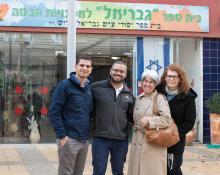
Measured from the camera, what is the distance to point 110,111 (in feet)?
18.4

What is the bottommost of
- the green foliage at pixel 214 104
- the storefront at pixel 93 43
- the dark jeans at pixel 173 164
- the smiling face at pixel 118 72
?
the dark jeans at pixel 173 164

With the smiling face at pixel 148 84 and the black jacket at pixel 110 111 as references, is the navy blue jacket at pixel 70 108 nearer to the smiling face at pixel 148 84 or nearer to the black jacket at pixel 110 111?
the black jacket at pixel 110 111

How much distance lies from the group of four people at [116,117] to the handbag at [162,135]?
5cm

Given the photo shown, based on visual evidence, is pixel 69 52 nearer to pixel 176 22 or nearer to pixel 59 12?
pixel 59 12

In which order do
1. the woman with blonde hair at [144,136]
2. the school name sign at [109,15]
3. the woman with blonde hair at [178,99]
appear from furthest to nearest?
the school name sign at [109,15] < the woman with blonde hair at [178,99] < the woman with blonde hair at [144,136]

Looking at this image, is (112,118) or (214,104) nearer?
(112,118)

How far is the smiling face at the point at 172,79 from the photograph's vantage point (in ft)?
18.0

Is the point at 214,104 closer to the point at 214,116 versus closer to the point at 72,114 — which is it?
the point at 214,116

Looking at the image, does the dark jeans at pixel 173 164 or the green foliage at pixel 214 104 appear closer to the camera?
the dark jeans at pixel 173 164

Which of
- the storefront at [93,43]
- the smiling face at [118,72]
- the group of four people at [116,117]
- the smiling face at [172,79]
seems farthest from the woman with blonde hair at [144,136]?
the storefront at [93,43]

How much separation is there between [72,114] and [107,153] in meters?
0.65

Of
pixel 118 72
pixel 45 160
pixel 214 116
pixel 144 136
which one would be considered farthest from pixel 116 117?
pixel 214 116

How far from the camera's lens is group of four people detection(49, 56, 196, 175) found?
541 cm

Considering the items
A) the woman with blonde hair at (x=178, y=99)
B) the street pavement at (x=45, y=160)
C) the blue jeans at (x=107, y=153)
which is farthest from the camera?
the street pavement at (x=45, y=160)
